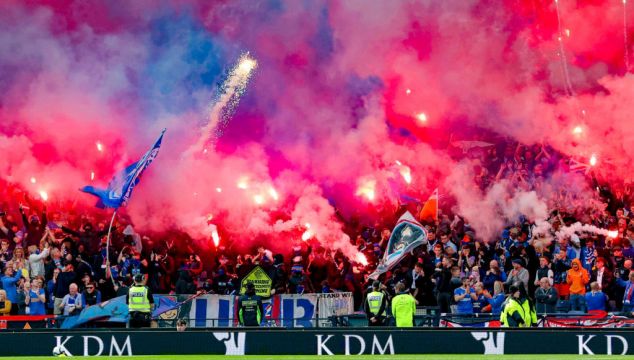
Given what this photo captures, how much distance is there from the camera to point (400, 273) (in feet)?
78.5

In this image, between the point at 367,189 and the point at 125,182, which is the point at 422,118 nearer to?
the point at 367,189

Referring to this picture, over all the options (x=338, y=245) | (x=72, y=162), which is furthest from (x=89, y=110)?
(x=338, y=245)

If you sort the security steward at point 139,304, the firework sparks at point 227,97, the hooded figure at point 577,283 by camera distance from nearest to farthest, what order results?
the security steward at point 139,304
the hooded figure at point 577,283
the firework sparks at point 227,97

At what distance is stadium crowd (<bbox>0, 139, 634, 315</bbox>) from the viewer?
22.4m

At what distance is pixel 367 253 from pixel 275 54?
9.66 m

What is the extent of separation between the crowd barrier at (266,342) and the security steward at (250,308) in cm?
248

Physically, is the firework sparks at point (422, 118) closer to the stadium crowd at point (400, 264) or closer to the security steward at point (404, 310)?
the stadium crowd at point (400, 264)

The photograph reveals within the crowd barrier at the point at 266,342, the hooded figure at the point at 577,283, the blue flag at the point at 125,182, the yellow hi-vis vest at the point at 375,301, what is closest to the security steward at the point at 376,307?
the yellow hi-vis vest at the point at 375,301

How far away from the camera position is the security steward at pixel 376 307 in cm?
2058

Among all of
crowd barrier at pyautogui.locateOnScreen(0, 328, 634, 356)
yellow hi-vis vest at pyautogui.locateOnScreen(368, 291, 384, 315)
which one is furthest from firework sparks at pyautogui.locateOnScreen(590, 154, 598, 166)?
crowd barrier at pyautogui.locateOnScreen(0, 328, 634, 356)

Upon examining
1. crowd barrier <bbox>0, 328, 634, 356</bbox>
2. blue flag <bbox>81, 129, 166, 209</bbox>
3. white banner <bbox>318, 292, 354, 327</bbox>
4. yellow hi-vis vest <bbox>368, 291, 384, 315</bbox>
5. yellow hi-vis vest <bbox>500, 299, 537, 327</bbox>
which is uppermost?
blue flag <bbox>81, 129, 166, 209</bbox>

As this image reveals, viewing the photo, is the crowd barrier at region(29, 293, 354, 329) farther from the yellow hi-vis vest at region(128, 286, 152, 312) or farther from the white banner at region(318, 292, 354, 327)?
the yellow hi-vis vest at region(128, 286, 152, 312)

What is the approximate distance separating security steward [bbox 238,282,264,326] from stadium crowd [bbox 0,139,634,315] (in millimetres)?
2337

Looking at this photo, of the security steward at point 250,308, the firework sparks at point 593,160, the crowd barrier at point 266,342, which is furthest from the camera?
the firework sparks at point 593,160
